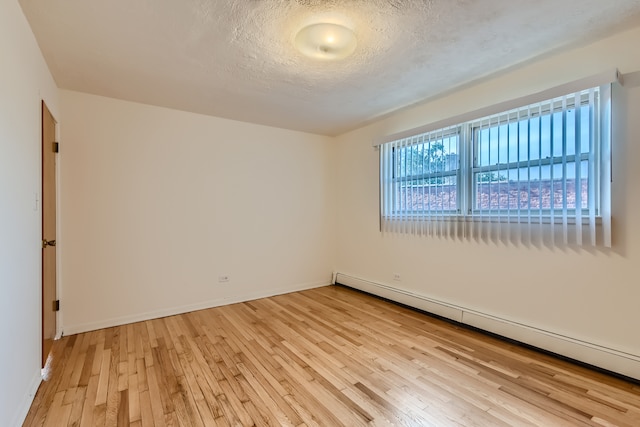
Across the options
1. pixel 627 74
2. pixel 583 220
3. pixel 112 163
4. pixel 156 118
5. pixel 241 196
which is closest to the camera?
pixel 627 74

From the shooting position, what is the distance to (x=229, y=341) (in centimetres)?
288

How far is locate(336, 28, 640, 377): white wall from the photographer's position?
7.18 feet

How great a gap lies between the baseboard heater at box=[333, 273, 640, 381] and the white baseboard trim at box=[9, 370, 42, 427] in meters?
3.53

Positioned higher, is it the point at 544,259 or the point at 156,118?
the point at 156,118

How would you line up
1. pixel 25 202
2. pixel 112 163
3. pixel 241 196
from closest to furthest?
pixel 25 202, pixel 112 163, pixel 241 196

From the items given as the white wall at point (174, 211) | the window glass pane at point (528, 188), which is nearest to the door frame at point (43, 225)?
the white wall at point (174, 211)

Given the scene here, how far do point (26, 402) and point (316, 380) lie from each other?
1.84 meters

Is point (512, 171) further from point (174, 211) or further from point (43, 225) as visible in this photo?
point (43, 225)

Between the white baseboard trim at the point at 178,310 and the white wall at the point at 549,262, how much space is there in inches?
58.9

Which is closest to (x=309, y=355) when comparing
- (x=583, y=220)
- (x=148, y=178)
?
(x=583, y=220)

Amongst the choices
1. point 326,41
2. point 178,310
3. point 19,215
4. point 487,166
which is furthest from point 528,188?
point 178,310

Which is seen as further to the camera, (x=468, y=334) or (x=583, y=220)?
(x=468, y=334)

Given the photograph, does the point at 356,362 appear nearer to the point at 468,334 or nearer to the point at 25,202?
the point at 468,334

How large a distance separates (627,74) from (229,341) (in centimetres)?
392
